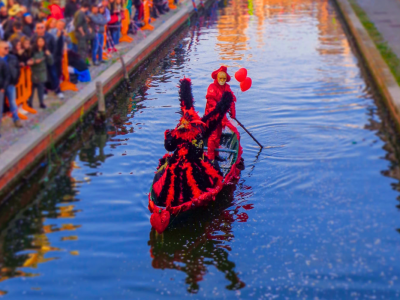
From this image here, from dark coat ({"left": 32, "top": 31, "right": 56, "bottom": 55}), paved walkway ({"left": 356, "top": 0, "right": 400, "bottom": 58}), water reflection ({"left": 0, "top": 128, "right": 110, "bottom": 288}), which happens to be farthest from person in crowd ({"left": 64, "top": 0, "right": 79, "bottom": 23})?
paved walkway ({"left": 356, "top": 0, "right": 400, "bottom": 58})

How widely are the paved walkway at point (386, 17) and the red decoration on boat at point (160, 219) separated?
12.7m

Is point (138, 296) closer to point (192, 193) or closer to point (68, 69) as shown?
point (192, 193)

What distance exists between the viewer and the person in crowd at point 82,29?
17.1 m

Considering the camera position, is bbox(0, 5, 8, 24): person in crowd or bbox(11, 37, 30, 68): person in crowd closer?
bbox(11, 37, 30, 68): person in crowd

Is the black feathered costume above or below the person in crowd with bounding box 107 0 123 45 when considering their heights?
below

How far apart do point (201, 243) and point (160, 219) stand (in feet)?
2.63

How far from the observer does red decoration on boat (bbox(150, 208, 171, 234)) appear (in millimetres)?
9633

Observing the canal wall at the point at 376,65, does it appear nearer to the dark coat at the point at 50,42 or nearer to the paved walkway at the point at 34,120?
the paved walkway at the point at 34,120

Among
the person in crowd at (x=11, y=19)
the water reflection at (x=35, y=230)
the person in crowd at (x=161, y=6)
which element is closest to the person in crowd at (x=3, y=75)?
the person in crowd at (x=11, y=19)

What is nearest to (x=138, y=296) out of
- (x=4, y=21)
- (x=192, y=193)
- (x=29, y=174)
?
(x=192, y=193)

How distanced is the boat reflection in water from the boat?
0.71 feet

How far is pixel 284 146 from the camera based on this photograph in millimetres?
13711

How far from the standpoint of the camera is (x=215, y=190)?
420 inches

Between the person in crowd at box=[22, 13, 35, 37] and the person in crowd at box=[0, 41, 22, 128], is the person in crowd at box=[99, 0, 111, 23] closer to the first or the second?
the person in crowd at box=[22, 13, 35, 37]
